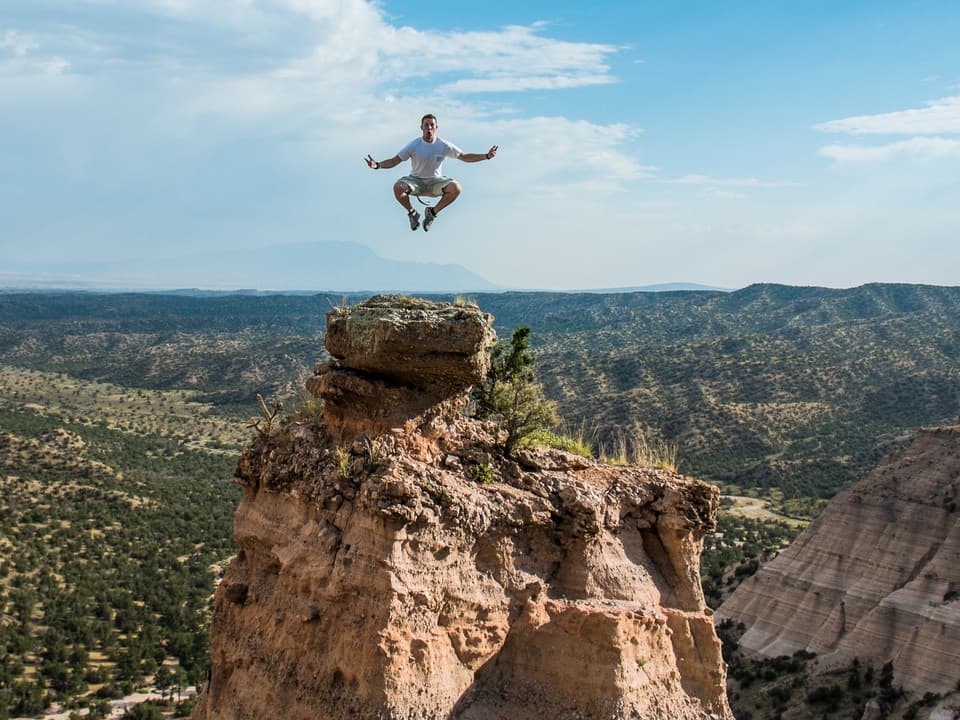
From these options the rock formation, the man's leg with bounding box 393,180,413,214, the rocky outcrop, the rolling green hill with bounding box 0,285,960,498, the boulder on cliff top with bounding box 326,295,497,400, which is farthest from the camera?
the rolling green hill with bounding box 0,285,960,498

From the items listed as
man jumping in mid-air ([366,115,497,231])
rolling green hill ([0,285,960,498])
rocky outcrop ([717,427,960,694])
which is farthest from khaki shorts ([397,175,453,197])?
rocky outcrop ([717,427,960,694])

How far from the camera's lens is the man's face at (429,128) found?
33.9 ft

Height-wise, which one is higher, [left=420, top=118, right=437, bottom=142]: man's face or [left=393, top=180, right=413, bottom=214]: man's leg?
[left=420, top=118, right=437, bottom=142]: man's face

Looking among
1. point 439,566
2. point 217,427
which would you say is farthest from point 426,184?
point 217,427

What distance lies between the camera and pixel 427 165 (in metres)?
10.6

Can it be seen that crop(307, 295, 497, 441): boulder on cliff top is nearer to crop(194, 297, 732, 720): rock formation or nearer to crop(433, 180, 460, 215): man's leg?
crop(194, 297, 732, 720): rock formation

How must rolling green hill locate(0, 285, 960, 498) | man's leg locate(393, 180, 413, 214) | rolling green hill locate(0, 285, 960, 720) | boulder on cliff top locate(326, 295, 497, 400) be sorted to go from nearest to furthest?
boulder on cliff top locate(326, 295, 497, 400) → man's leg locate(393, 180, 413, 214) → rolling green hill locate(0, 285, 960, 720) → rolling green hill locate(0, 285, 960, 498)

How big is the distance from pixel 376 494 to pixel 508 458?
2156mm

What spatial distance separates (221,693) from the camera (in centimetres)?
1056

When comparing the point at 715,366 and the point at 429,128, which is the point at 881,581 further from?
the point at 715,366

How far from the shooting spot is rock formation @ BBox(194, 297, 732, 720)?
8.73m

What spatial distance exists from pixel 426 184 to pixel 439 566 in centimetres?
442

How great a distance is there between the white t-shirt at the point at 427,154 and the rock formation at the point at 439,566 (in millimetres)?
1613

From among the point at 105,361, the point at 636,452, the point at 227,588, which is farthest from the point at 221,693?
the point at 105,361
